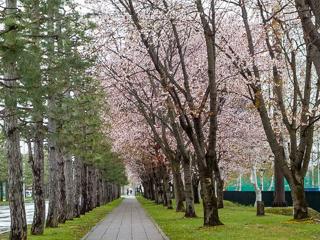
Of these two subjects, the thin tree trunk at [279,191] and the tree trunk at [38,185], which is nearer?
the tree trunk at [38,185]

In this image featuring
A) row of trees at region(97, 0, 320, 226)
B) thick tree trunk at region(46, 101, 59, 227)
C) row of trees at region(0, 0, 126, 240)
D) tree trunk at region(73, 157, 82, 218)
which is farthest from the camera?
tree trunk at region(73, 157, 82, 218)

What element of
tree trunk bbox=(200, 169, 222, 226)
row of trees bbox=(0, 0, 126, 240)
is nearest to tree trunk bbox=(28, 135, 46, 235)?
row of trees bbox=(0, 0, 126, 240)

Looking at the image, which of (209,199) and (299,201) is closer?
(209,199)

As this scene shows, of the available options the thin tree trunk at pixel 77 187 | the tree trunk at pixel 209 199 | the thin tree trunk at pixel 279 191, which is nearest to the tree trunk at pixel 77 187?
the thin tree trunk at pixel 77 187

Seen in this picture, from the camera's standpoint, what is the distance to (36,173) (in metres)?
18.0

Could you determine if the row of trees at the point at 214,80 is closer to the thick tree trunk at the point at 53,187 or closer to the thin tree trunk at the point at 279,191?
the thin tree trunk at the point at 279,191

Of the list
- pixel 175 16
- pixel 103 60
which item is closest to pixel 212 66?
pixel 175 16

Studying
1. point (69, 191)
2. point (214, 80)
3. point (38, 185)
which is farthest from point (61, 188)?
point (214, 80)

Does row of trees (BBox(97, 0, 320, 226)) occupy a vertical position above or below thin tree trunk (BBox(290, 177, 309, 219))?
above

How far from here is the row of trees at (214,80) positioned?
1731cm

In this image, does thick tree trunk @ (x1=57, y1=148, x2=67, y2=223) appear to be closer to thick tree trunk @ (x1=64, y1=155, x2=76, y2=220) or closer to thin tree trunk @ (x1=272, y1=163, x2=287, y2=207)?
thick tree trunk @ (x1=64, y1=155, x2=76, y2=220)

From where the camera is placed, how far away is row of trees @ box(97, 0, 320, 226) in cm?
1731

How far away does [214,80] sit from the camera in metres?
18.1

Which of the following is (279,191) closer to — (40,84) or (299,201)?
(299,201)
